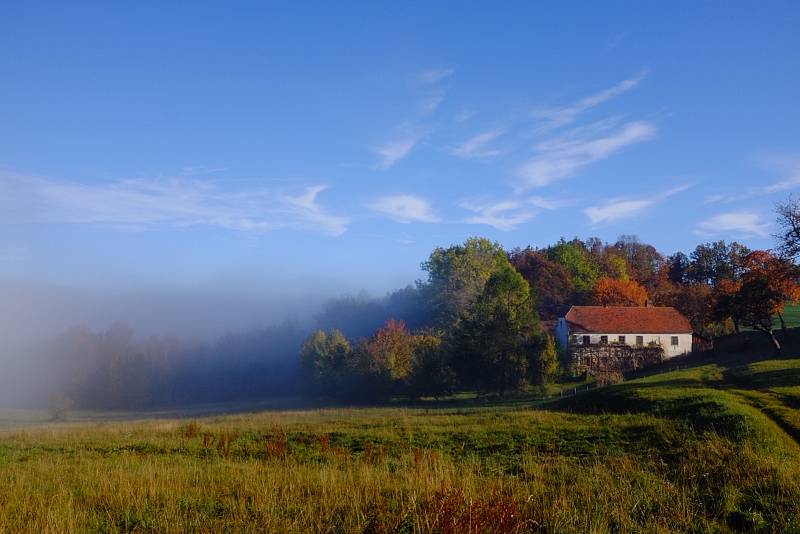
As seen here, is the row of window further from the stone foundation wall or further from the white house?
the stone foundation wall

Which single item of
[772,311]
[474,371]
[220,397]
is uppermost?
[772,311]

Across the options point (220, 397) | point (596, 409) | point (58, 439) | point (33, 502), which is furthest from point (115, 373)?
point (33, 502)

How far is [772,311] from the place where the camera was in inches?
1969

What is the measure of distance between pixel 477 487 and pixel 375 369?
55.3 meters

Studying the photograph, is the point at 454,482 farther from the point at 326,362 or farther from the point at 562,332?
the point at 326,362

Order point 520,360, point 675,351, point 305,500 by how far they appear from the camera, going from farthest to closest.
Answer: point 675,351 < point 520,360 < point 305,500

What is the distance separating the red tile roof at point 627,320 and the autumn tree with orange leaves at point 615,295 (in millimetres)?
17976

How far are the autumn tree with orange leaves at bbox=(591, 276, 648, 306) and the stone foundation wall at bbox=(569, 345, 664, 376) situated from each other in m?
27.8

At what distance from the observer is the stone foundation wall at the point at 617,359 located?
208ft

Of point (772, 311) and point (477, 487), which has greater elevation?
point (772, 311)

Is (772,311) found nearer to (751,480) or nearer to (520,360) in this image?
(520,360)

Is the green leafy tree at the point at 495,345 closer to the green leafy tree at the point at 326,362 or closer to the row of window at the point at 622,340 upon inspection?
the row of window at the point at 622,340

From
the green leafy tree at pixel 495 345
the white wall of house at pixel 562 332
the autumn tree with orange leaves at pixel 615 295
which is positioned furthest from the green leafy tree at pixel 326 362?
the autumn tree with orange leaves at pixel 615 295

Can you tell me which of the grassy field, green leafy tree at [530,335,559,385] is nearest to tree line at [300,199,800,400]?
green leafy tree at [530,335,559,385]
